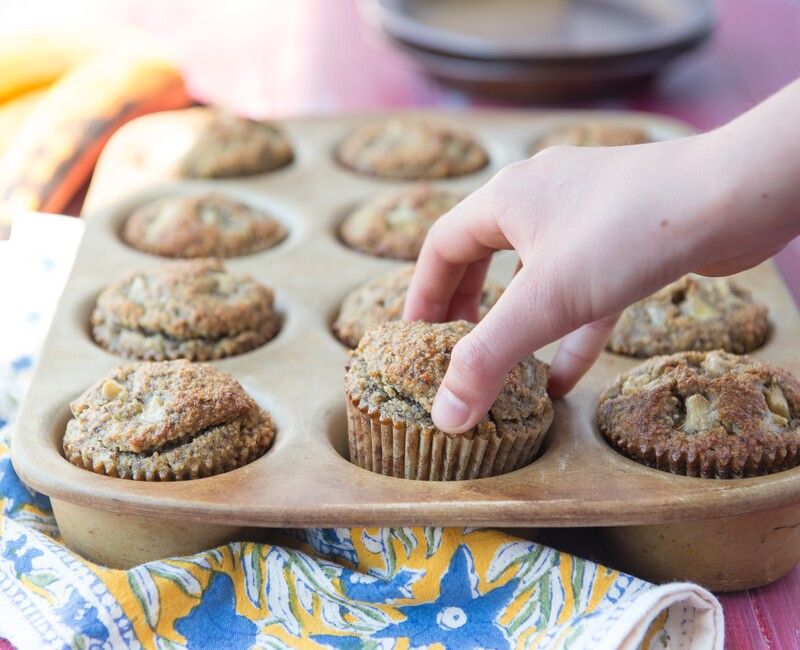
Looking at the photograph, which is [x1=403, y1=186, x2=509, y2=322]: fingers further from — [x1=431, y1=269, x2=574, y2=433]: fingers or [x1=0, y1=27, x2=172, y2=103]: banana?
[x1=0, y1=27, x2=172, y2=103]: banana

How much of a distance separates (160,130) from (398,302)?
1.35 meters

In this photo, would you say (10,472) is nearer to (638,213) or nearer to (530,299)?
(530,299)

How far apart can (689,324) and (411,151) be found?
4.05 feet

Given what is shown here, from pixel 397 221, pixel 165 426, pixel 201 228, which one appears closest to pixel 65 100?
pixel 201 228

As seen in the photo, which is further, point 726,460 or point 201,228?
point 201,228

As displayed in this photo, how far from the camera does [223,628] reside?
5.97 ft

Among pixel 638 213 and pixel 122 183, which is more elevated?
pixel 638 213

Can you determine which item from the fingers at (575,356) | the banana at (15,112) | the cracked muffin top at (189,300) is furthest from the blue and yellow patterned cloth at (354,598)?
the banana at (15,112)

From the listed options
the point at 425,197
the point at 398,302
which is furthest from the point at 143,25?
the point at 398,302

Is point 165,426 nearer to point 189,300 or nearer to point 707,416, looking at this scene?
point 189,300

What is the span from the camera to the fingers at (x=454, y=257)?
1.89 m

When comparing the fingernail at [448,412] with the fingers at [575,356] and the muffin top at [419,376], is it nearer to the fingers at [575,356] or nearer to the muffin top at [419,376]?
the muffin top at [419,376]

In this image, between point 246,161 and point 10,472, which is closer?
point 10,472

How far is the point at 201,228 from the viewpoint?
2.91 metres
